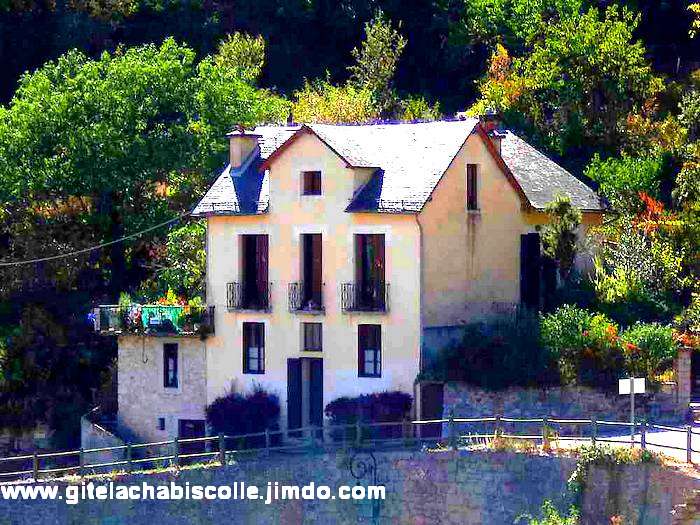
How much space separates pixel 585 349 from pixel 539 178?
8081mm

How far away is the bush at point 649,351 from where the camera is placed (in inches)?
1984

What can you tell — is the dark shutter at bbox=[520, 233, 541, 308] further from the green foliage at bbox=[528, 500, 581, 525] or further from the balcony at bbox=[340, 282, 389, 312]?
the green foliage at bbox=[528, 500, 581, 525]

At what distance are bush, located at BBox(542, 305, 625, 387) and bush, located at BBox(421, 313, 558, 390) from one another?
27 cm

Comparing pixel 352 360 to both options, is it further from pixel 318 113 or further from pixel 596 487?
pixel 318 113

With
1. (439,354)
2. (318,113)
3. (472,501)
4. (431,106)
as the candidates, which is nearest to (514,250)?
(439,354)

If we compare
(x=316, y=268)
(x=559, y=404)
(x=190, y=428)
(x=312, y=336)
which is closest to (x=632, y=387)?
(x=559, y=404)

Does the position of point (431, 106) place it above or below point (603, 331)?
above

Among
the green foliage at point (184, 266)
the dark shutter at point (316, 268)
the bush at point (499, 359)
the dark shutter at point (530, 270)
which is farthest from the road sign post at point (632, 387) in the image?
the green foliage at point (184, 266)

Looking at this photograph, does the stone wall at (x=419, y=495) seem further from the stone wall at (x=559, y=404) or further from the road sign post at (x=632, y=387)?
the stone wall at (x=559, y=404)

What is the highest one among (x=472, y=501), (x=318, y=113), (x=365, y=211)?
(x=318, y=113)

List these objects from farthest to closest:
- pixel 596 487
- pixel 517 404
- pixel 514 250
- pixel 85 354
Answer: pixel 85 354, pixel 514 250, pixel 517 404, pixel 596 487

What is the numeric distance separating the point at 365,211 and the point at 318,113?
726 inches

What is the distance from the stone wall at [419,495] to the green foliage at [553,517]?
0.60ft

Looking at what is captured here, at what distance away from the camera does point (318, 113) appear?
69.8 meters
